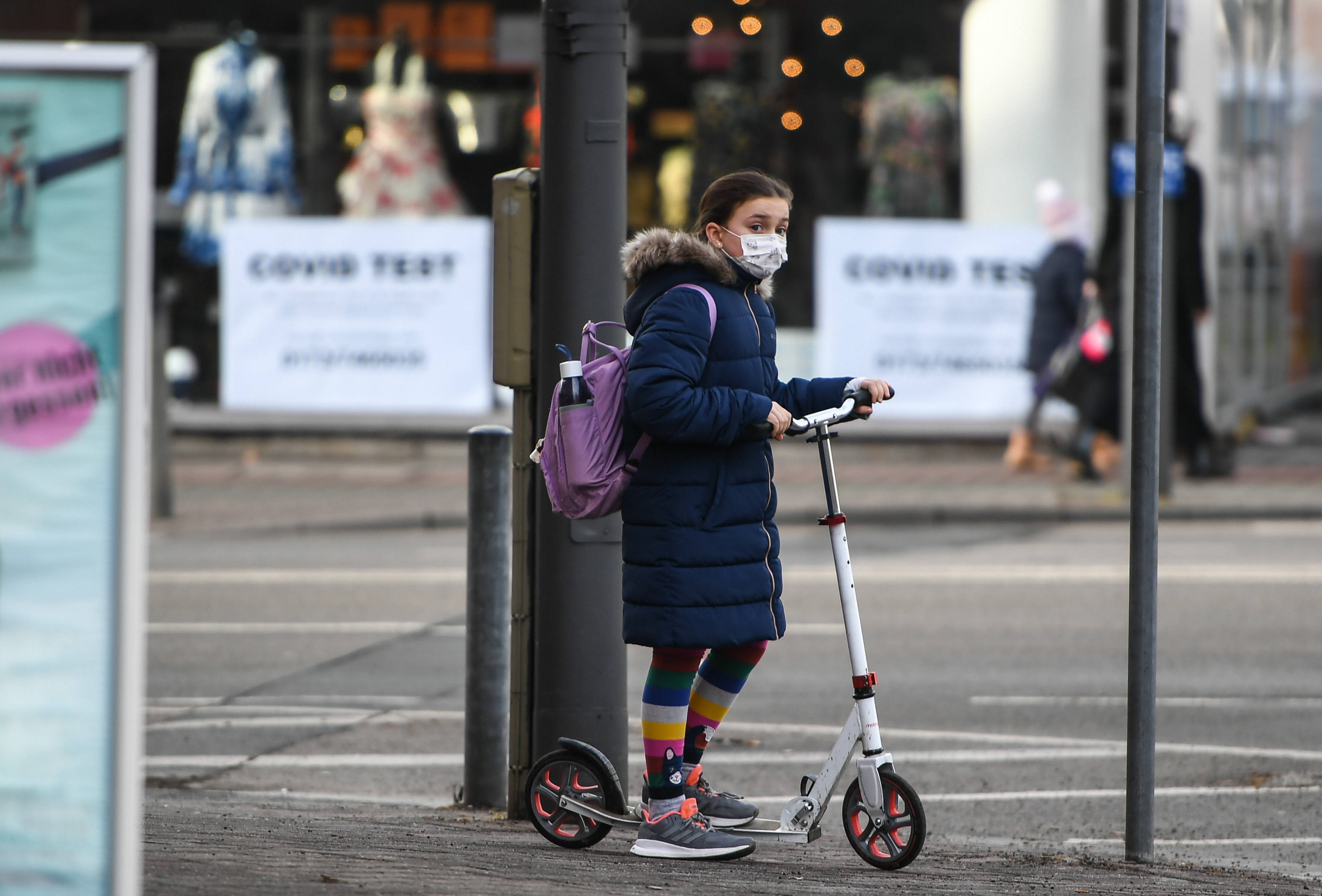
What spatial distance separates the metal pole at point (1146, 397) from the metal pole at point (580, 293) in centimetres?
141

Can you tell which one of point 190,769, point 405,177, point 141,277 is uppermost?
point 405,177

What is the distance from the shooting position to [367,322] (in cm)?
1627

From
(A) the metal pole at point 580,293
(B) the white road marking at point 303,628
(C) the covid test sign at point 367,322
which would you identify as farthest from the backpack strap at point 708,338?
(C) the covid test sign at point 367,322

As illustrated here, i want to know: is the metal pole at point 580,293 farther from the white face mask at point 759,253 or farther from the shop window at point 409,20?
the shop window at point 409,20

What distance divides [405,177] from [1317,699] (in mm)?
11436

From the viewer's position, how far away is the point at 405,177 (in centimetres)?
1706

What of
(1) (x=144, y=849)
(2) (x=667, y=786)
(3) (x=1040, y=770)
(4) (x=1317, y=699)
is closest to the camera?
(1) (x=144, y=849)

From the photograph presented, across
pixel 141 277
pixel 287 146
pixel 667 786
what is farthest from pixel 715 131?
pixel 141 277

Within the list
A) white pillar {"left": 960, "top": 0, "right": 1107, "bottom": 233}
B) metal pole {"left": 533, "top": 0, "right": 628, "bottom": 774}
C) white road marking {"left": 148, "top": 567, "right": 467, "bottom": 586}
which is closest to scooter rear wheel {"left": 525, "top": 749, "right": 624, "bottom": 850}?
metal pole {"left": 533, "top": 0, "right": 628, "bottom": 774}

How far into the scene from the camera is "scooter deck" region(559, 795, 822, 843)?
4.52 m

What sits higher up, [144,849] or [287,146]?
[287,146]

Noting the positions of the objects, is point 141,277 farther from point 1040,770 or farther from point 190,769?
point 1040,770

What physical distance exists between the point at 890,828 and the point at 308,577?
6664mm

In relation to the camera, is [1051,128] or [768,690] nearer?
[768,690]
